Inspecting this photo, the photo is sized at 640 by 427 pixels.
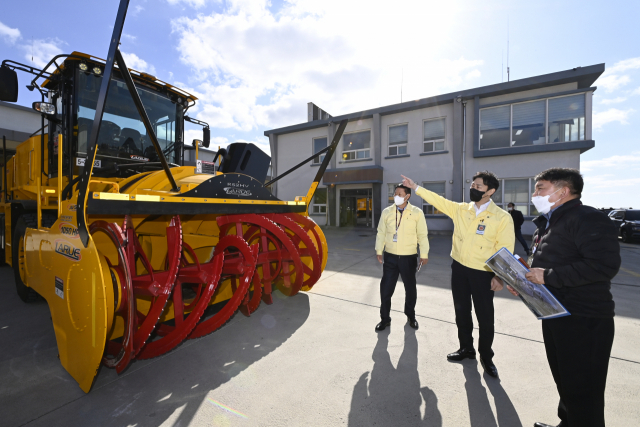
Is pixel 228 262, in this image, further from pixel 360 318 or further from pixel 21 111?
pixel 21 111

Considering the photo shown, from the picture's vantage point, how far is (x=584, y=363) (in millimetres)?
1647

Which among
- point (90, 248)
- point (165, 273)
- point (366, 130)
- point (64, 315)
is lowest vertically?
point (64, 315)

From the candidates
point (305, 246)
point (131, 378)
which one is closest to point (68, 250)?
point (131, 378)

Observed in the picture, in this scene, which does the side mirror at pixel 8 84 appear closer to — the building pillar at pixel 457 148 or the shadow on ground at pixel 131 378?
the shadow on ground at pixel 131 378

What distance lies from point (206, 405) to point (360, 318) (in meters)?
2.12

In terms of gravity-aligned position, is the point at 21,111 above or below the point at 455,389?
above

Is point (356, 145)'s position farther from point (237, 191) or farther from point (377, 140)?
point (237, 191)

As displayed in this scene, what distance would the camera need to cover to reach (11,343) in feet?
9.84

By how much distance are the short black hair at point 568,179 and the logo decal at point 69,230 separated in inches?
127

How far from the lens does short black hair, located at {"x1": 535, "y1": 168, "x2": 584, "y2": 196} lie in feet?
5.77

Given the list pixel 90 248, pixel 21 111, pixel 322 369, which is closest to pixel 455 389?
pixel 322 369

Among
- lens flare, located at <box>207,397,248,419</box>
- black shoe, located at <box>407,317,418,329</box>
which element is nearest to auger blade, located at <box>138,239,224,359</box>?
lens flare, located at <box>207,397,248,419</box>

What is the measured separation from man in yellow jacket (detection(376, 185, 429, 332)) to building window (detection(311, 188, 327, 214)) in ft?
45.4

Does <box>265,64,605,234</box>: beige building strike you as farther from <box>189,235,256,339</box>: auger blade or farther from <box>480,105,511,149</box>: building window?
<box>189,235,256,339</box>: auger blade
